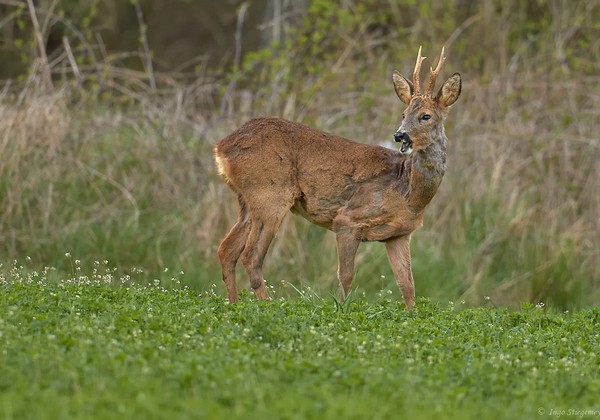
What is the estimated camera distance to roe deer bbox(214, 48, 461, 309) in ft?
30.8

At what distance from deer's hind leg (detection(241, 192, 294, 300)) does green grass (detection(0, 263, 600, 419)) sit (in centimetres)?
82

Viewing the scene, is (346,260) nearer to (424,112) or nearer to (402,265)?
(402,265)

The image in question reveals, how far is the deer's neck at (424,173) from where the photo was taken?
378 inches

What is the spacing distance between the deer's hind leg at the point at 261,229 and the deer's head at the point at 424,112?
1051 mm

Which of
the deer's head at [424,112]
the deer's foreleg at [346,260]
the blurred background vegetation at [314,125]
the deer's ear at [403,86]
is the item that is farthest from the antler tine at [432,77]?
the blurred background vegetation at [314,125]

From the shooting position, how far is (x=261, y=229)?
9.45m

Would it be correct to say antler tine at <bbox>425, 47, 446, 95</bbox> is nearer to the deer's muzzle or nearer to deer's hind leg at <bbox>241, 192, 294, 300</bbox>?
the deer's muzzle

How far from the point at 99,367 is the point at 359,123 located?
8848 mm

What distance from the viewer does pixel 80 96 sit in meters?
13.7

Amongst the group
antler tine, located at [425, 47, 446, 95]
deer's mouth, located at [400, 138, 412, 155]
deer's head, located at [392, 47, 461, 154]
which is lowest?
deer's mouth, located at [400, 138, 412, 155]

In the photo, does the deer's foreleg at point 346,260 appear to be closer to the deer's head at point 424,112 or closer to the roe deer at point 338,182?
the roe deer at point 338,182

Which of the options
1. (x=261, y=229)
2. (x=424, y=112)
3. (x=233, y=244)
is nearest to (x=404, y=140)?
(x=424, y=112)

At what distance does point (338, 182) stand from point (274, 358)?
11.5ft

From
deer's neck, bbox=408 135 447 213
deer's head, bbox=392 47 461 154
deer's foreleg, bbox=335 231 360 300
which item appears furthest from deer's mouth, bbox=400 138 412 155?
deer's foreleg, bbox=335 231 360 300
